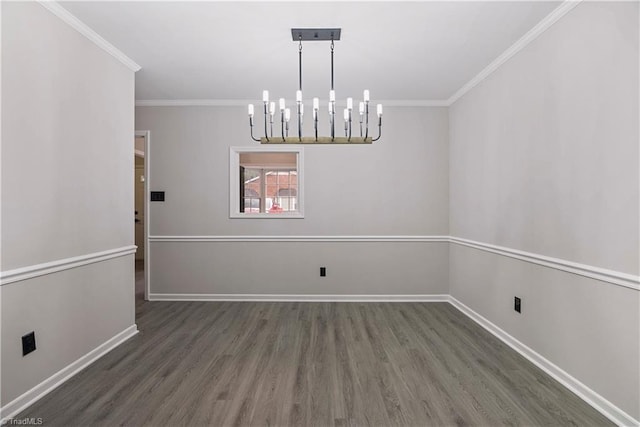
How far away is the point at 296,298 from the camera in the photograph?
14.2 feet

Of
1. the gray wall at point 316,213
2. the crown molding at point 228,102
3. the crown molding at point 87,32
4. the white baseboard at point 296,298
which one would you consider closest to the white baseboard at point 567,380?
the white baseboard at point 296,298

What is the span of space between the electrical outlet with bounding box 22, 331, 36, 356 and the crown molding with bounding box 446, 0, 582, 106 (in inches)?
156

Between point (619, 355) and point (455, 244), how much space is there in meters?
2.30

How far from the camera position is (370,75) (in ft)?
11.2

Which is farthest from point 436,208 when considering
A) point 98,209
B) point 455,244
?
point 98,209

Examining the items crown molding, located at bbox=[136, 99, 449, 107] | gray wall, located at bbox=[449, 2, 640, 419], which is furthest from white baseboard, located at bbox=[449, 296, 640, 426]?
crown molding, located at bbox=[136, 99, 449, 107]

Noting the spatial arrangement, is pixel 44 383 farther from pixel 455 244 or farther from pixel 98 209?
pixel 455 244

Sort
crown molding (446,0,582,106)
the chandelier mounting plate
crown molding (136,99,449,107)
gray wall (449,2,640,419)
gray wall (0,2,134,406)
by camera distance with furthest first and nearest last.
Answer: crown molding (136,99,449,107) < the chandelier mounting plate < crown molding (446,0,582,106) < gray wall (0,2,134,406) < gray wall (449,2,640,419)

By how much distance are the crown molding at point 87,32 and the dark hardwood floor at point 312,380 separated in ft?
8.17

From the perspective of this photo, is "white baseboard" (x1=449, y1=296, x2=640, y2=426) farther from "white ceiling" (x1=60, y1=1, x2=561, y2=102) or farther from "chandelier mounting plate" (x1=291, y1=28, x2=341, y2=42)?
"chandelier mounting plate" (x1=291, y1=28, x2=341, y2=42)

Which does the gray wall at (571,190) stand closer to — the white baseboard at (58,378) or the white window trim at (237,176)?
the white window trim at (237,176)

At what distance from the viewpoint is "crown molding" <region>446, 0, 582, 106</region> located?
222 cm

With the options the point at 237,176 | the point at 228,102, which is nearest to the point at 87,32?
the point at 228,102

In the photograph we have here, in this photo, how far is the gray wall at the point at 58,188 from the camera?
6.38ft
